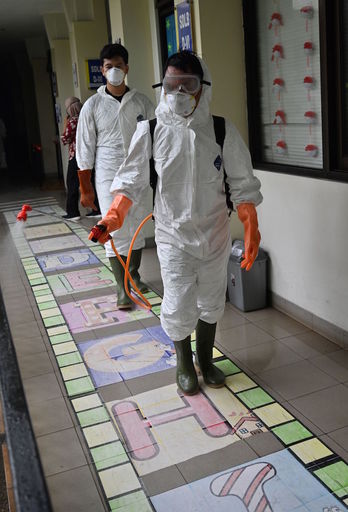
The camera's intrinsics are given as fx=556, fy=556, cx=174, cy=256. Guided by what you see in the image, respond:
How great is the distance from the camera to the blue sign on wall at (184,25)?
333 centimetres

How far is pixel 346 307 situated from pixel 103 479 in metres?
1.49

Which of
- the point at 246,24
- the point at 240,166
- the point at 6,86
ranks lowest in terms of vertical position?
the point at 240,166

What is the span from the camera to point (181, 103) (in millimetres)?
2242

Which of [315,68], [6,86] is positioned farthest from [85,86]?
[6,86]

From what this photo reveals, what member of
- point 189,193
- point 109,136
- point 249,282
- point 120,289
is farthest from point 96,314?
point 189,193

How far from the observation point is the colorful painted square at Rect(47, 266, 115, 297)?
411 centimetres

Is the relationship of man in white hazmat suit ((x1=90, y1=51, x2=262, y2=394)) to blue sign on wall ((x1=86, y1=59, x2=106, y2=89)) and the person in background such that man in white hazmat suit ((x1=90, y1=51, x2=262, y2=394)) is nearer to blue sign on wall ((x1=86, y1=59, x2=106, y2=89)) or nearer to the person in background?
the person in background

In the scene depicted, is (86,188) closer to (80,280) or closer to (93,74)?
(80,280)

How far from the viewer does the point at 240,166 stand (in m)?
2.35

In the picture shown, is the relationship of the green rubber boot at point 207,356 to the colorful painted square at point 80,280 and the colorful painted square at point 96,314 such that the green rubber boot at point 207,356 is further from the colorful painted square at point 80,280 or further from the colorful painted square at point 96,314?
the colorful painted square at point 80,280

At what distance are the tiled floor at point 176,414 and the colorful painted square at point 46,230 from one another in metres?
2.50

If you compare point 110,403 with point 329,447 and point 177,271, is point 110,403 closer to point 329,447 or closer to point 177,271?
point 177,271

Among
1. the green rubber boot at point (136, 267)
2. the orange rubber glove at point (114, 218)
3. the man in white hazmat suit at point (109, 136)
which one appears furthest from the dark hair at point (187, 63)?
the green rubber boot at point (136, 267)

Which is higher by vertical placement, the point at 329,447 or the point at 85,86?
the point at 85,86
